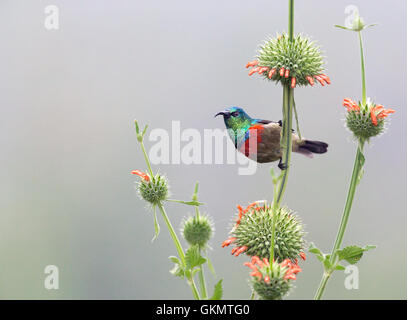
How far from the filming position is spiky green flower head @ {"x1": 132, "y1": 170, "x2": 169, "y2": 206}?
202 centimetres

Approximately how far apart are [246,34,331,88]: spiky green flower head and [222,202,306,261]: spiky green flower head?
0.49 m

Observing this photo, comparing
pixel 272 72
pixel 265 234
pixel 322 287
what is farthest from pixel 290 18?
pixel 322 287

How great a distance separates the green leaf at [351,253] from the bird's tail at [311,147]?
3.80 ft

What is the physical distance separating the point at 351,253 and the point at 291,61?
0.72 metres

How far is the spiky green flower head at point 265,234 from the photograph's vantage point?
1930 millimetres

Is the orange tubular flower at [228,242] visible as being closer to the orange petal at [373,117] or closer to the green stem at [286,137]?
the green stem at [286,137]

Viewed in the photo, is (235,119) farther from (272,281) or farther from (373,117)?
(272,281)

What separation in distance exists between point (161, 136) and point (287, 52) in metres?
0.58

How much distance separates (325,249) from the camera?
8336mm

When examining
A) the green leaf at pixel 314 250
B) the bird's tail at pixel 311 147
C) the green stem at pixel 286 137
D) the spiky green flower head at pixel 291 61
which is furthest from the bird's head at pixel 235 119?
the green leaf at pixel 314 250

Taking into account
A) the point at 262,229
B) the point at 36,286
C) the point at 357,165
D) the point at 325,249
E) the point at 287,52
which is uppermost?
the point at 287,52

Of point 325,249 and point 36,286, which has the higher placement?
point 325,249
